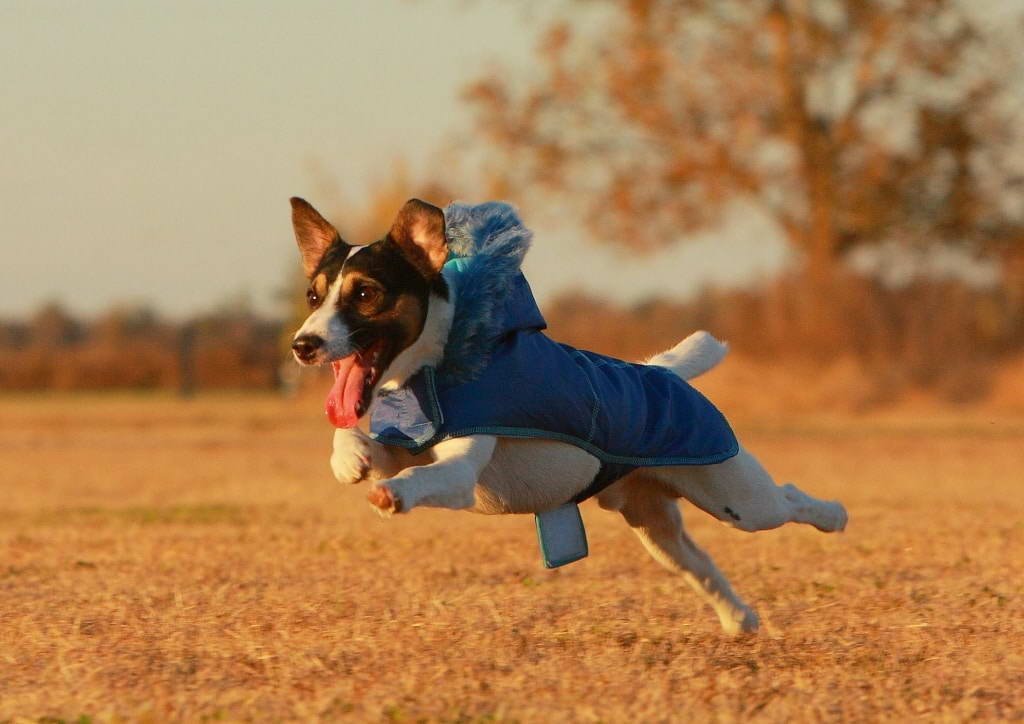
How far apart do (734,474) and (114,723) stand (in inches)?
95.3

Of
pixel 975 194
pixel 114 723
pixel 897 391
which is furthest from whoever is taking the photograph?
pixel 975 194

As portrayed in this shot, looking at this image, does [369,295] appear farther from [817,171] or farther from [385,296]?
[817,171]

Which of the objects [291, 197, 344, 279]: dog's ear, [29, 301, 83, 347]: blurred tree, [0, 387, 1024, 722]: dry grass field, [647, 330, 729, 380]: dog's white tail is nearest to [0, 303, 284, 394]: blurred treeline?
[29, 301, 83, 347]: blurred tree

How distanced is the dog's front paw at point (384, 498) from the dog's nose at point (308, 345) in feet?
Result: 1.59

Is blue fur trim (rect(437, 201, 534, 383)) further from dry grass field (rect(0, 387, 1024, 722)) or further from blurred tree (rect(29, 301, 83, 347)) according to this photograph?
blurred tree (rect(29, 301, 83, 347))

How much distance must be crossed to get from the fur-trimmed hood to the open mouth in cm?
23

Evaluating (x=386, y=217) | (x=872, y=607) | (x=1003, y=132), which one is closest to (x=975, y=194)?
(x=1003, y=132)

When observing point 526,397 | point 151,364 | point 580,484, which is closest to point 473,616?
point 580,484

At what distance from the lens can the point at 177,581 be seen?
23.5 ft

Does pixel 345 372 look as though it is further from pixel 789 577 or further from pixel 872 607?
pixel 789 577

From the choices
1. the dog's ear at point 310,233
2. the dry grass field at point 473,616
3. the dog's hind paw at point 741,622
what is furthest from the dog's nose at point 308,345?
the dog's hind paw at point 741,622

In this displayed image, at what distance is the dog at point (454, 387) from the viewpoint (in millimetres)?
4914

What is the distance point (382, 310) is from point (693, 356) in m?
1.67

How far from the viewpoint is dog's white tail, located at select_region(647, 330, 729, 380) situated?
6145mm
